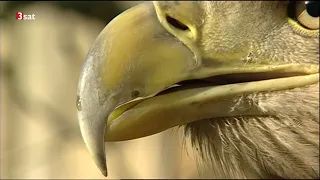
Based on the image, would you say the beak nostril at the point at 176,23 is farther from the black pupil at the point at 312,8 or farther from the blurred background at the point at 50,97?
the blurred background at the point at 50,97

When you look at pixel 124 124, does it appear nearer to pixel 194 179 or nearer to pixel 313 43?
pixel 313 43

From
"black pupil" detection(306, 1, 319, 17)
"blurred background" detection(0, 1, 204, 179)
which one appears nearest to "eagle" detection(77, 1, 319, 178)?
"black pupil" detection(306, 1, 319, 17)

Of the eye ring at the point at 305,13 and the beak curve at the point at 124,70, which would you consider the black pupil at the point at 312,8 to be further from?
the beak curve at the point at 124,70

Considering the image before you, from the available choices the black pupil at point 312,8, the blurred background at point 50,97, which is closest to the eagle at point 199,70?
the black pupil at point 312,8

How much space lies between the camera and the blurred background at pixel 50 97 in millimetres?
3361

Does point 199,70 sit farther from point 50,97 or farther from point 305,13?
point 50,97

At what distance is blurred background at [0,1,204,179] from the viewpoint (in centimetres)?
336

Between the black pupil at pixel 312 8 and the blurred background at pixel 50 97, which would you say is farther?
the blurred background at pixel 50 97

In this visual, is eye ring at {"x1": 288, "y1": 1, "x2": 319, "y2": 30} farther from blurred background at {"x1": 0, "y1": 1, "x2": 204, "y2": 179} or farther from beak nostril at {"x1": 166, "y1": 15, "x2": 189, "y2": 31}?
blurred background at {"x1": 0, "y1": 1, "x2": 204, "y2": 179}

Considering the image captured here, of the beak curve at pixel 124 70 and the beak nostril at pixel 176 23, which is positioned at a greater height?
the beak nostril at pixel 176 23

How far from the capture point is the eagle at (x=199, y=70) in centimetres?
112

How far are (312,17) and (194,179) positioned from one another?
1.55 meters

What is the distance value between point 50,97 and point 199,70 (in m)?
2.83

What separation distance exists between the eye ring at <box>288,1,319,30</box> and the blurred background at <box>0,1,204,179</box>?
82.0 inches
